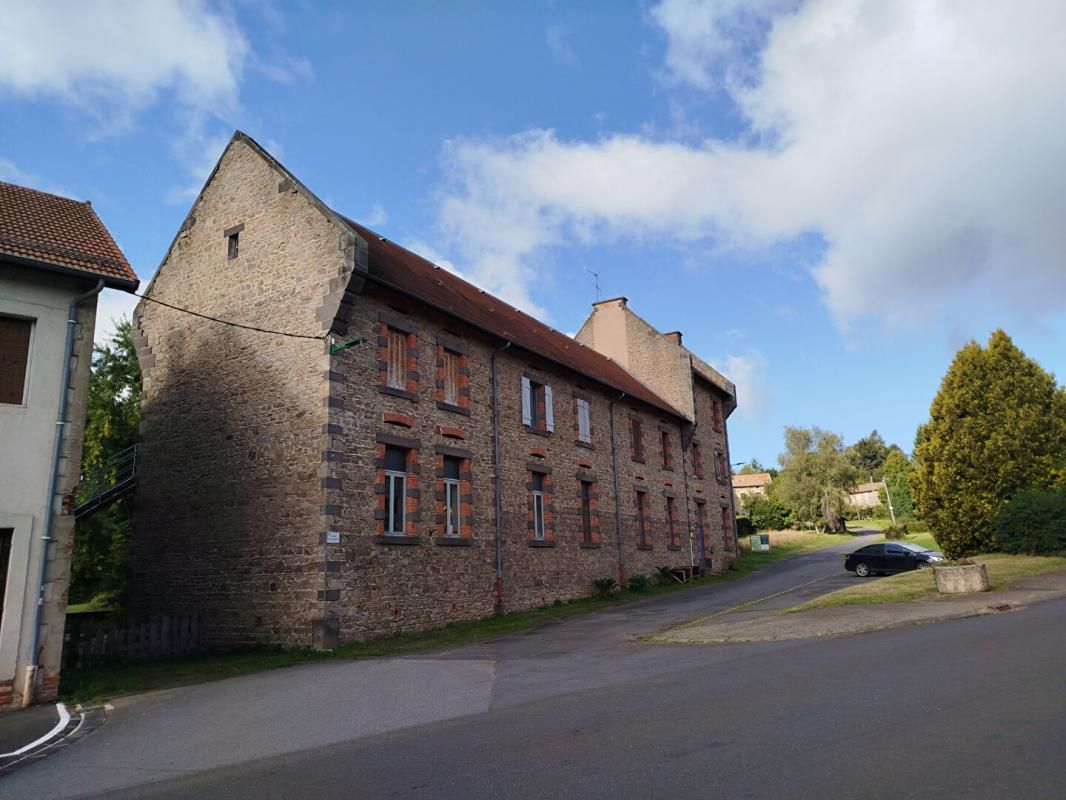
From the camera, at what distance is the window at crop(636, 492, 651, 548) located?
27.5 metres

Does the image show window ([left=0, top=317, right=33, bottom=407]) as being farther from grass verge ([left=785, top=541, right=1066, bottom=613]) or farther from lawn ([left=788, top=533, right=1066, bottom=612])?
lawn ([left=788, top=533, right=1066, bottom=612])

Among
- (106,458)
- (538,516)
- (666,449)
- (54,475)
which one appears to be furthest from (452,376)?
(106,458)

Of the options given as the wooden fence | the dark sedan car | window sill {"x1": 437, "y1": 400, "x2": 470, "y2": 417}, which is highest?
window sill {"x1": 437, "y1": 400, "x2": 470, "y2": 417}

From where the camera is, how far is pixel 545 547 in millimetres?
21719

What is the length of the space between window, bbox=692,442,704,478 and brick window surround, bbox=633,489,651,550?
591 cm

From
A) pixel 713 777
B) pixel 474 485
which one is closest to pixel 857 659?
pixel 713 777

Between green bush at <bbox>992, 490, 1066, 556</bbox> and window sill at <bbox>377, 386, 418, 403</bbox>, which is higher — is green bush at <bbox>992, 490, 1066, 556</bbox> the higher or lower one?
the lower one

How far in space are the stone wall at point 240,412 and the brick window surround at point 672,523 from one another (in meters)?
17.5

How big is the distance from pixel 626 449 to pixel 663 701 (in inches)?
785

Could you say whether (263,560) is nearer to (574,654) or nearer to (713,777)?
(574,654)

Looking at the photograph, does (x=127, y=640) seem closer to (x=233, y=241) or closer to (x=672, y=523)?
(x=233, y=241)

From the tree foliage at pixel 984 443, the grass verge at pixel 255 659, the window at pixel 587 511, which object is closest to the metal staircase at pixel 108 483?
the grass verge at pixel 255 659

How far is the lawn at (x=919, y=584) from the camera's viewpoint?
16516mm

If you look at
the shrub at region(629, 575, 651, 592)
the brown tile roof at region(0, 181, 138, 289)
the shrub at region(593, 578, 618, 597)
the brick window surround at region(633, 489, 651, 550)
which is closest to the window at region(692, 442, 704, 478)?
the brick window surround at region(633, 489, 651, 550)
